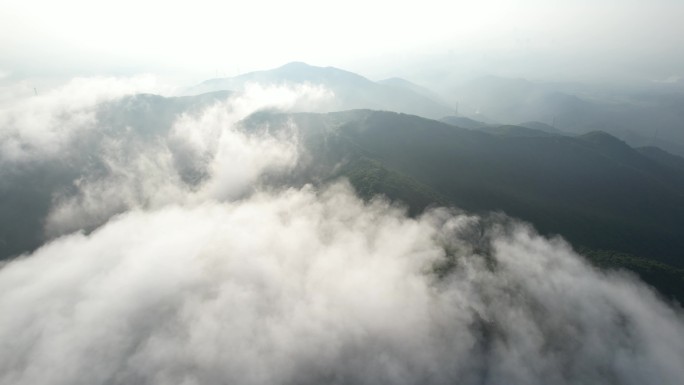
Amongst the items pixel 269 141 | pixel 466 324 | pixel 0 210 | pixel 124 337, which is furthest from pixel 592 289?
pixel 0 210

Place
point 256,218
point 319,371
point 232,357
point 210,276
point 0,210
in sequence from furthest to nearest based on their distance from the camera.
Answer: point 0,210, point 256,218, point 210,276, point 232,357, point 319,371

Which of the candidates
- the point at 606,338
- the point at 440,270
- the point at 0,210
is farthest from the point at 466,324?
the point at 0,210

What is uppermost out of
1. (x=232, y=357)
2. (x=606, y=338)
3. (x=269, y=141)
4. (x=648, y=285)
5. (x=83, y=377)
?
(x=269, y=141)

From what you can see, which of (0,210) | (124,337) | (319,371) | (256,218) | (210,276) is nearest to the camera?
(319,371)

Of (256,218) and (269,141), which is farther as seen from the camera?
(269,141)

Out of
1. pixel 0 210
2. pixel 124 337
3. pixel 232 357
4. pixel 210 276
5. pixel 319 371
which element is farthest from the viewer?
pixel 0 210

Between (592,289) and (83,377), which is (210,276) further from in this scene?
(592,289)

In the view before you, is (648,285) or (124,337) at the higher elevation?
(648,285)

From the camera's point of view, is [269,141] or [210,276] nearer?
[210,276]

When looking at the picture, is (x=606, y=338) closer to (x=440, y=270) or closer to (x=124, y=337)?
(x=440, y=270)
